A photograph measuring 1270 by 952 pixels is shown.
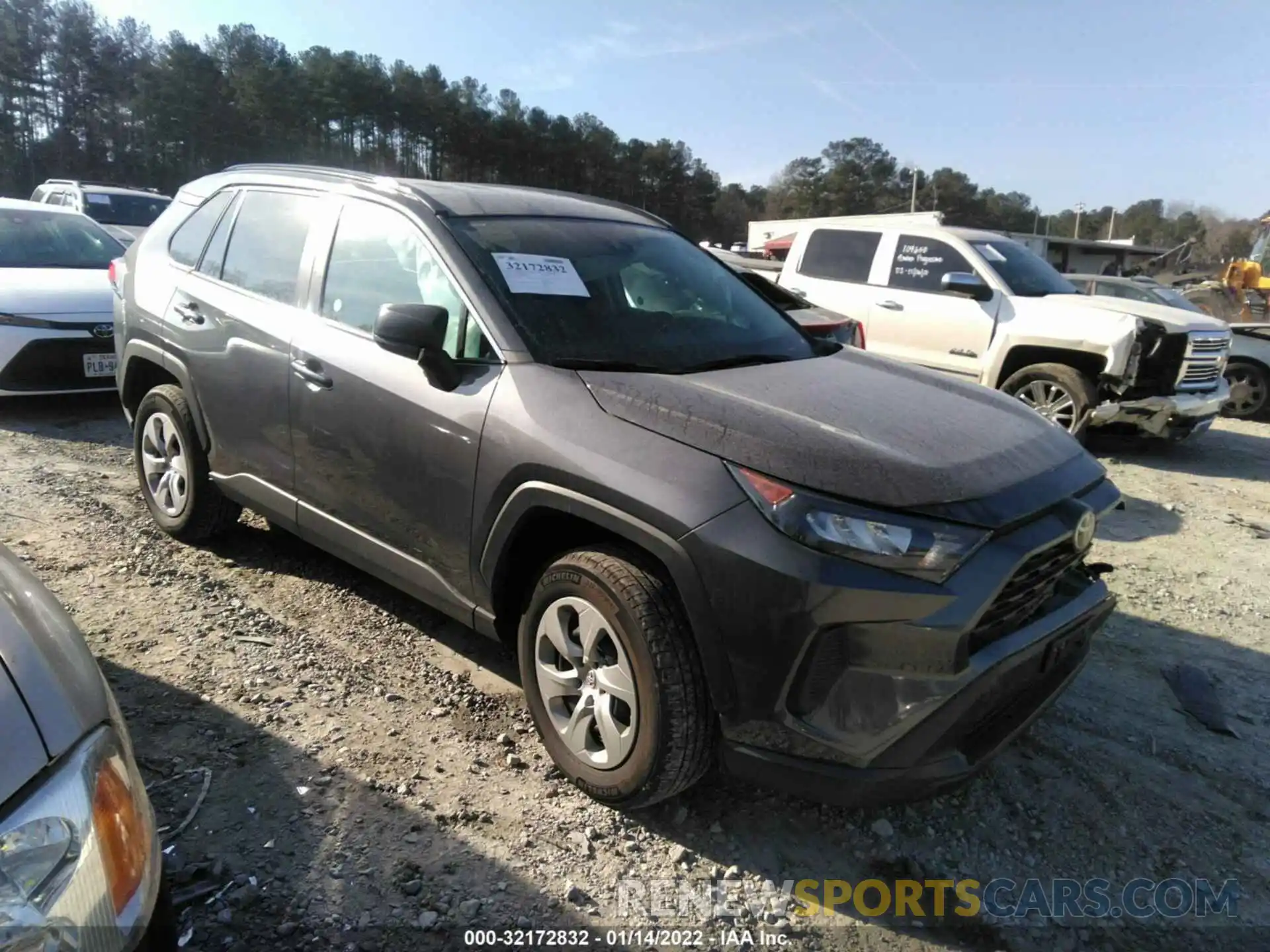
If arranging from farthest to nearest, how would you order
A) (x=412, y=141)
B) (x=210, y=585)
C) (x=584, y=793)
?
(x=412, y=141) → (x=210, y=585) → (x=584, y=793)

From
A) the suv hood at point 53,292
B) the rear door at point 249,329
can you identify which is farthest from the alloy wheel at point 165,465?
the suv hood at point 53,292

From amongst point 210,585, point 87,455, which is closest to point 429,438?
point 210,585

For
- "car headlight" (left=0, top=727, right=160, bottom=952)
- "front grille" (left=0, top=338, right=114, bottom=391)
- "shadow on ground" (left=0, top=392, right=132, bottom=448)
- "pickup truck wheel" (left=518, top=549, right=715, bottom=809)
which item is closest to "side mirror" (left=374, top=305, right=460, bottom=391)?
"pickup truck wheel" (left=518, top=549, right=715, bottom=809)

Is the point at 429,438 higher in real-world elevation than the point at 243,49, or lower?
lower

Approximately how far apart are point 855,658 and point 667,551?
0.54m

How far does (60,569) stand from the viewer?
4008 mm

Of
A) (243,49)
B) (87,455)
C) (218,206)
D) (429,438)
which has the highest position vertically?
(243,49)

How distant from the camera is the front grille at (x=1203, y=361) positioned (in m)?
7.45

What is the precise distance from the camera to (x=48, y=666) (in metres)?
1.46

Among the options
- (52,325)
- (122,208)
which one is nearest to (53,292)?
(52,325)

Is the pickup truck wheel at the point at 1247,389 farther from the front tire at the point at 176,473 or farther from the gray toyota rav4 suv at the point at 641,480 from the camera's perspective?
the front tire at the point at 176,473

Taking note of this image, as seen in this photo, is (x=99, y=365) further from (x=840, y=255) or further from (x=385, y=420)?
(x=840, y=255)

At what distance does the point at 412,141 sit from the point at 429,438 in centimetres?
5133

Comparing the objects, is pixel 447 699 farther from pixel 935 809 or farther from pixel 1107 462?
pixel 1107 462
